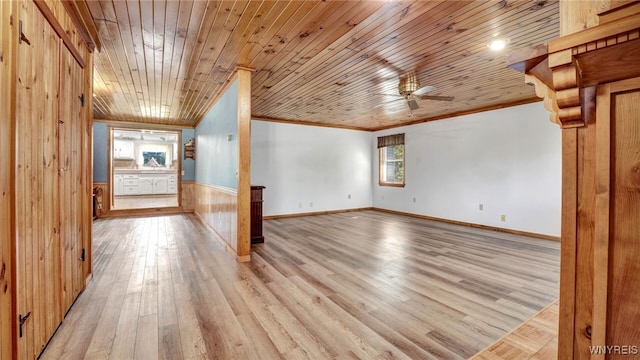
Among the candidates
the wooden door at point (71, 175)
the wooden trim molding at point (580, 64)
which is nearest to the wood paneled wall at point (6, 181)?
the wooden door at point (71, 175)

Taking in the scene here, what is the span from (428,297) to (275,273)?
1.52m

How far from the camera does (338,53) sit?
9.56 feet

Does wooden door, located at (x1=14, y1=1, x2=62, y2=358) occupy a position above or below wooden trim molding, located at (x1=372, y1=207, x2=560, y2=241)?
above

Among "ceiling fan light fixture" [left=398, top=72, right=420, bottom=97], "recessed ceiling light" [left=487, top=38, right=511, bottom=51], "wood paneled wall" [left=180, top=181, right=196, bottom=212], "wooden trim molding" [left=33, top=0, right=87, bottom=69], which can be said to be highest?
"recessed ceiling light" [left=487, top=38, right=511, bottom=51]

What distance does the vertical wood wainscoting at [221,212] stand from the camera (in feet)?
11.5

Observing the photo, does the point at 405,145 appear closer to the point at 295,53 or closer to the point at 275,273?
the point at 295,53

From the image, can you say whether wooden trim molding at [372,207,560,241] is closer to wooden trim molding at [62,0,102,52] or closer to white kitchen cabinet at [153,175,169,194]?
wooden trim molding at [62,0,102,52]

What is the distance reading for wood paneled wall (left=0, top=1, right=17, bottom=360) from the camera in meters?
1.17

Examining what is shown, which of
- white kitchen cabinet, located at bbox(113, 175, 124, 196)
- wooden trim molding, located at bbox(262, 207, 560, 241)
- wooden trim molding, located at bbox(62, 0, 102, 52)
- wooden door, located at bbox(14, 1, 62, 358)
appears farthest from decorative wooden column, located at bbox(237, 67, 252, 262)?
white kitchen cabinet, located at bbox(113, 175, 124, 196)

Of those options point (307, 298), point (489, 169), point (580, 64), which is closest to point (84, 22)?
point (307, 298)

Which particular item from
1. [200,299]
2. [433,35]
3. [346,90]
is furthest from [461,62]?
[200,299]

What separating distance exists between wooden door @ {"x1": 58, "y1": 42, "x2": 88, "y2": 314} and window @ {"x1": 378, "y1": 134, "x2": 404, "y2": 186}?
6.15 m

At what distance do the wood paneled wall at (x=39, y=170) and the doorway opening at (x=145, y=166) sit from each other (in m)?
8.20

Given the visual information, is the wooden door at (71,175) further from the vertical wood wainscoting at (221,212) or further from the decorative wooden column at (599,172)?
the decorative wooden column at (599,172)
